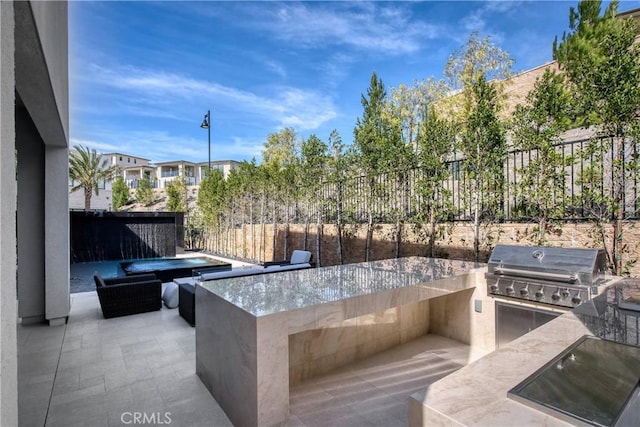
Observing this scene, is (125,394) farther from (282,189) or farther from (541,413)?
(282,189)

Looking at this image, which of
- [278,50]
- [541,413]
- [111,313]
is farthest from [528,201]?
[278,50]

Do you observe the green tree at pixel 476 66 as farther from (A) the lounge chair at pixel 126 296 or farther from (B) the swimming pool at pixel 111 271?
(A) the lounge chair at pixel 126 296

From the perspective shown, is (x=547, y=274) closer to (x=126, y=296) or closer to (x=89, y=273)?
(x=126, y=296)

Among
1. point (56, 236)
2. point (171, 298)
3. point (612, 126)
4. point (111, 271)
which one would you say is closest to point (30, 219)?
point (56, 236)

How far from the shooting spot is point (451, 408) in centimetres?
119

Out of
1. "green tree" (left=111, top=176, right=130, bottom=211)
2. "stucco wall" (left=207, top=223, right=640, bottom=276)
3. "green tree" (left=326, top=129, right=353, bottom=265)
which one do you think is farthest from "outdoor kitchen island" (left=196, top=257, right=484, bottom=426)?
"green tree" (left=111, top=176, right=130, bottom=211)

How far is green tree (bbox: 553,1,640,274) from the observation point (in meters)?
3.98

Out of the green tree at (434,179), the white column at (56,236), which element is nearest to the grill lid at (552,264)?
the green tree at (434,179)

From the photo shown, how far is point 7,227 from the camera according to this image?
45.8 inches

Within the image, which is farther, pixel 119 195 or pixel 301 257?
pixel 119 195

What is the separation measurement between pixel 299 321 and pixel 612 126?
15.8 ft

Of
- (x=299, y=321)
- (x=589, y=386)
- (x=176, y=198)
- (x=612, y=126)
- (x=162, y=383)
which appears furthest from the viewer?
(x=176, y=198)

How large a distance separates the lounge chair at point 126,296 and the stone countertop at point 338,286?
3.21 meters

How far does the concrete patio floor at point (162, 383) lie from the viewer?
263cm
